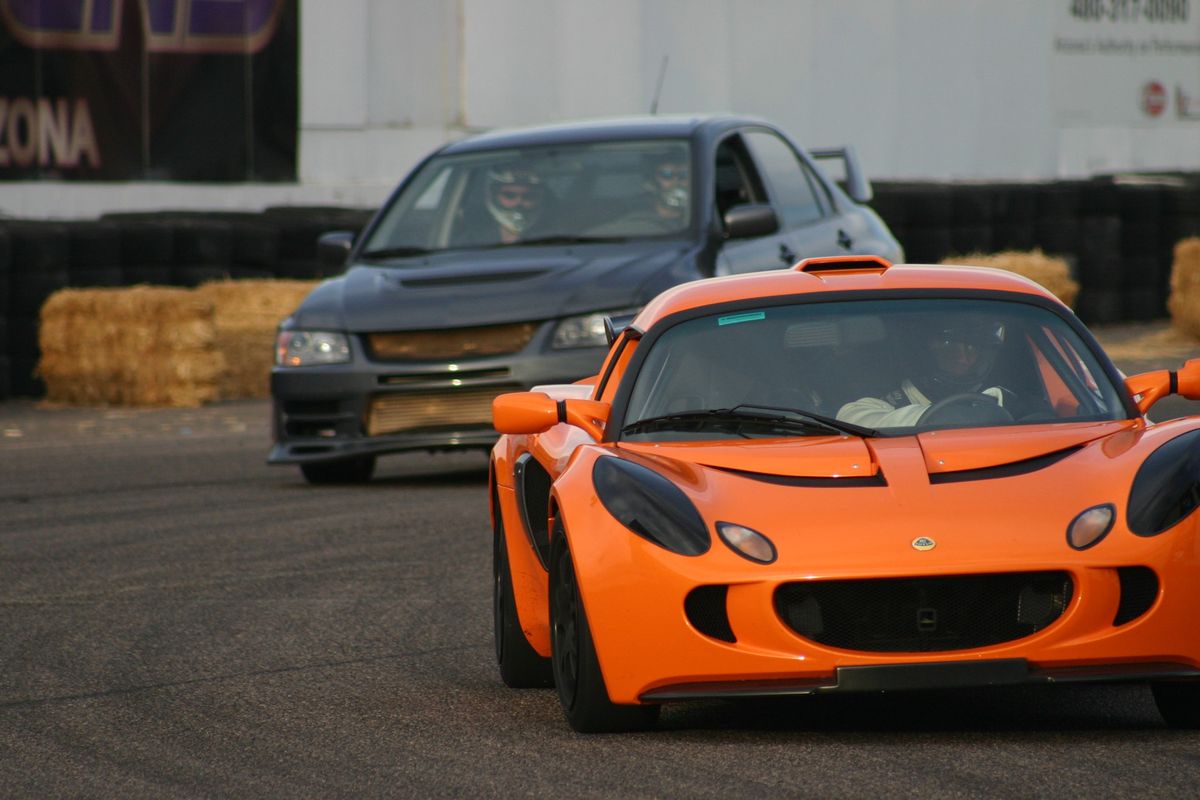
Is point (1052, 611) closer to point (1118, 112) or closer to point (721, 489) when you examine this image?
point (721, 489)

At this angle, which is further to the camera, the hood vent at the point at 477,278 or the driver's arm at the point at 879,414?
the hood vent at the point at 477,278

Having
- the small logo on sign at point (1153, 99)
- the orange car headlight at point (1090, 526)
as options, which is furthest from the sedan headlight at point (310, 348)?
the small logo on sign at point (1153, 99)

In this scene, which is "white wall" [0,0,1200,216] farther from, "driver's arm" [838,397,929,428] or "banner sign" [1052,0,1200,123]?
"driver's arm" [838,397,929,428]

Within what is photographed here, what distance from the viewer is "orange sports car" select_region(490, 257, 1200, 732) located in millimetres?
5230

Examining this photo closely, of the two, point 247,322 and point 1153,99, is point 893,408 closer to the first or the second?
point 247,322

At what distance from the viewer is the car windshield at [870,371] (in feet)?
19.8

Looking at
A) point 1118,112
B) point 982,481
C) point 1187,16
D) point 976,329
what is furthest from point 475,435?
point 1187,16

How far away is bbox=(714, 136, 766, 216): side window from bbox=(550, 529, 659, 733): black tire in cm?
647

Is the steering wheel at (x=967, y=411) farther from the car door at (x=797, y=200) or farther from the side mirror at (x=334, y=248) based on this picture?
the side mirror at (x=334, y=248)

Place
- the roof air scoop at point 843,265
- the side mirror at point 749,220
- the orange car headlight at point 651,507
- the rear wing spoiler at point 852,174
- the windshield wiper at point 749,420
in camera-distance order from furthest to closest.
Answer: the rear wing spoiler at point 852,174, the side mirror at point 749,220, the roof air scoop at point 843,265, the windshield wiper at point 749,420, the orange car headlight at point 651,507

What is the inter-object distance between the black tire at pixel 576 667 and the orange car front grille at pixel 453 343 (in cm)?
542

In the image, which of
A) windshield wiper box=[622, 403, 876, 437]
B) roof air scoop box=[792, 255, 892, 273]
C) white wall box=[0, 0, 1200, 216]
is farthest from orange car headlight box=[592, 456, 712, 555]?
white wall box=[0, 0, 1200, 216]

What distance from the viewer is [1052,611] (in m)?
5.27

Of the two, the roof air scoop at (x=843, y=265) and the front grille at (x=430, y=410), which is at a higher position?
the roof air scoop at (x=843, y=265)
